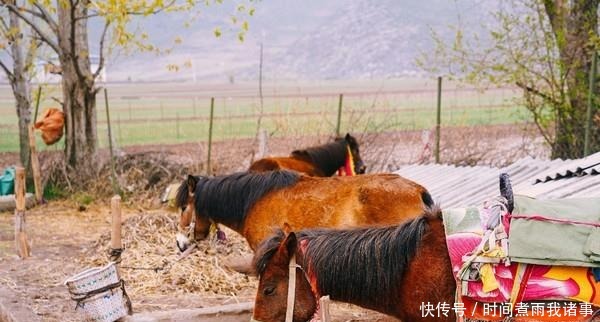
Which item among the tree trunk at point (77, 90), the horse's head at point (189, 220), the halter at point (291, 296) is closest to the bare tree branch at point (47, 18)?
Result: the tree trunk at point (77, 90)

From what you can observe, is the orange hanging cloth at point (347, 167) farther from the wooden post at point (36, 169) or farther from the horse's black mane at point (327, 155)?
the wooden post at point (36, 169)

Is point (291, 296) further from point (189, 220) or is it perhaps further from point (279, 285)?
point (189, 220)

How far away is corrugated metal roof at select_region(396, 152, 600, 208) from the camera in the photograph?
5.48 meters

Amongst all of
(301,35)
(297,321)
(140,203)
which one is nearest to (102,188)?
(140,203)

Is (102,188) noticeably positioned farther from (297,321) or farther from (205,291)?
(297,321)

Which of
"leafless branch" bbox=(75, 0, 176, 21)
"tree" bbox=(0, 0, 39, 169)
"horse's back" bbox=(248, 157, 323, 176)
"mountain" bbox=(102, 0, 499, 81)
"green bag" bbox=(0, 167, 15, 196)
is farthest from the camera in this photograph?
"mountain" bbox=(102, 0, 499, 81)

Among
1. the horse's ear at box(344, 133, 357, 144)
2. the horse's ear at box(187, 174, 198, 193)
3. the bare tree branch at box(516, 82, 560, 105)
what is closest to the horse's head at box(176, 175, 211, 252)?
the horse's ear at box(187, 174, 198, 193)

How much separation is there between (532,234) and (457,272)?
40cm

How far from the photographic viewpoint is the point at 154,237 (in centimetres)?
866

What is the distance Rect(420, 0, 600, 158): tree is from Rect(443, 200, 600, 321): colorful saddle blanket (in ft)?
20.6

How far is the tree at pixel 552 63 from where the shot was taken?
393 inches

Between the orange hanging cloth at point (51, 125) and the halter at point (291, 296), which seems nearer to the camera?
the halter at point (291, 296)

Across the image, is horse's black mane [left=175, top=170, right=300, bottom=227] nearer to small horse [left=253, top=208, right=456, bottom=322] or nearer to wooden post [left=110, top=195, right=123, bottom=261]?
wooden post [left=110, top=195, right=123, bottom=261]

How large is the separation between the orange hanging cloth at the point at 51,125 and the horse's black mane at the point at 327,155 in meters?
5.24
